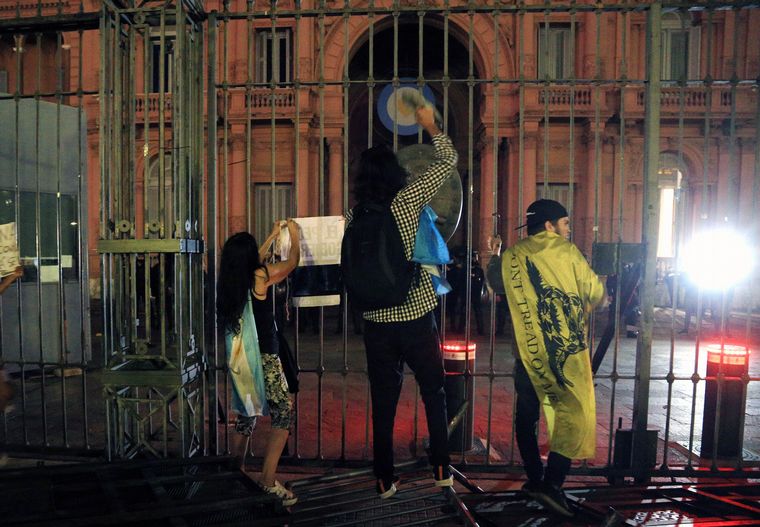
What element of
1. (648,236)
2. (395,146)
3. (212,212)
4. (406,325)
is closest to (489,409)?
(406,325)

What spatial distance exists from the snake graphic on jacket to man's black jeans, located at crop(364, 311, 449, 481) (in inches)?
27.8

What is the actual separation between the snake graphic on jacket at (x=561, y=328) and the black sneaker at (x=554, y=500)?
677 mm

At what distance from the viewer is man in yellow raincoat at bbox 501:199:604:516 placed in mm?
3297

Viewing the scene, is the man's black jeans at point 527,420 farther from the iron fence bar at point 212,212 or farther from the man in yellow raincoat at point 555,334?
the iron fence bar at point 212,212

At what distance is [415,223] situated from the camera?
3.16m

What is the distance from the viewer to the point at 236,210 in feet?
50.4

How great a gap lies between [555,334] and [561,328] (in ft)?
0.17

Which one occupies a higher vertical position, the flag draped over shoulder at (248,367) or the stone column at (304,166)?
the stone column at (304,166)

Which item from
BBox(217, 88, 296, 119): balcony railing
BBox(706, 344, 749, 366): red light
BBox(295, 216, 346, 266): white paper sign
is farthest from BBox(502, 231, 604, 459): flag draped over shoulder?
BBox(217, 88, 296, 119): balcony railing

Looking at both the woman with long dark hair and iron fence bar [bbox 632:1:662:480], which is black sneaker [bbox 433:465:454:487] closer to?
the woman with long dark hair

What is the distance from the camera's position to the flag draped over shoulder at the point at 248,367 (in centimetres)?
358

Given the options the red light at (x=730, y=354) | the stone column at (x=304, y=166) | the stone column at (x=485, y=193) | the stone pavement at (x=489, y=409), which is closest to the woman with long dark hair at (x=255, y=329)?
the stone pavement at (x=489, y=409)

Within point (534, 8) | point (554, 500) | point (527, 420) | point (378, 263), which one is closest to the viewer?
point (378, 263)

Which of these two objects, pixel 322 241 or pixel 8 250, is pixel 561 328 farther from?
pixel 8 250
